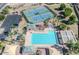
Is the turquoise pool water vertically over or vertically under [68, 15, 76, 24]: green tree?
under

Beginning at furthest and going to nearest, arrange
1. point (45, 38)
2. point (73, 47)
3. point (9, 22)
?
point (9, 22) < point (45, 38) < point (73, 47)

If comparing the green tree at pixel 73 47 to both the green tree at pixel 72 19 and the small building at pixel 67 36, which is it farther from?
the green tree at pixel 72 19

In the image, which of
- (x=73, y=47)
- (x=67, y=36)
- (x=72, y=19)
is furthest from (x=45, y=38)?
(x=72, y=19)

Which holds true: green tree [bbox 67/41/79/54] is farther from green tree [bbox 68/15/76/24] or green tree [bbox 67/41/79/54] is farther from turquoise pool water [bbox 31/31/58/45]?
green tree [bbox 68/15/76/24]

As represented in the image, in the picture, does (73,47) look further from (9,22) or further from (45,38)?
(9,22)

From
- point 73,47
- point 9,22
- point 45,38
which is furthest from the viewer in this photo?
point 9,22

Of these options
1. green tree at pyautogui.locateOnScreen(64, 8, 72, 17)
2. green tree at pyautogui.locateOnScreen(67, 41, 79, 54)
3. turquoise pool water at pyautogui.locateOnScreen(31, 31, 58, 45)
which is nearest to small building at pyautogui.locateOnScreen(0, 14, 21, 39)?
turquoise pool water at pyautogui.locateOnScreen(31, 31, 58, 45)

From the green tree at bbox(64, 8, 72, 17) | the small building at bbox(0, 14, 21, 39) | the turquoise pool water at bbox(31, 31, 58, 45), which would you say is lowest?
the turquoise pool water at bbox(31, 31, 58, 45)
